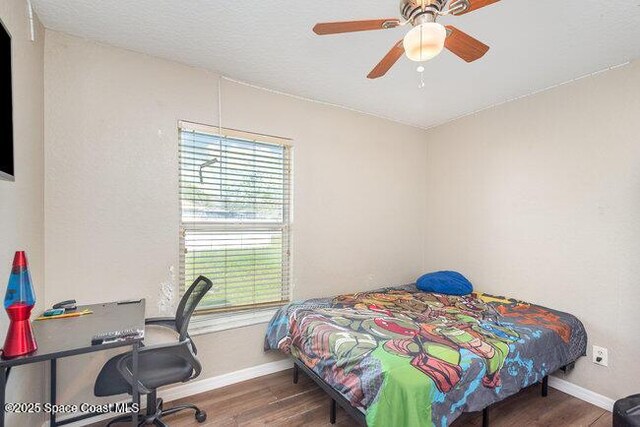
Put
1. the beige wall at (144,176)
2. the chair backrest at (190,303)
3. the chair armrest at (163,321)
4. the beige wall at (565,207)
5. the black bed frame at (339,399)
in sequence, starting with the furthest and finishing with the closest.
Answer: the beige wall at (565,207) → the chair armrest at (163,321) → the beige wall at (144,176) → the chair backrest at (190,303) → the black bed frame at (339,399)

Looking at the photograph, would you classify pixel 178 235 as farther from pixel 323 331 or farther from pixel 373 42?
pixel 373 42

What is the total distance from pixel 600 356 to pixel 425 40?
2627mm

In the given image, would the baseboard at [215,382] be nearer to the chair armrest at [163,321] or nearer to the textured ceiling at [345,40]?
the chair armrest at [163,321]

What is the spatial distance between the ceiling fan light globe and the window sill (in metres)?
2.23

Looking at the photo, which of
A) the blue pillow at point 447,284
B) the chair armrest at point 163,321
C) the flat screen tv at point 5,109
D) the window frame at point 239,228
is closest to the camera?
the flat screen tv at point 5,109

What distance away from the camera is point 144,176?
209 cm

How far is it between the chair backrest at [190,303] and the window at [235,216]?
379mm

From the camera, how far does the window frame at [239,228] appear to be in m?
2.24

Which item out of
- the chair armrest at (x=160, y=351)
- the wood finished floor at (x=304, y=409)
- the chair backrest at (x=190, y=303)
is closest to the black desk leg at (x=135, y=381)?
the chair armrest at (x=160, y=351)

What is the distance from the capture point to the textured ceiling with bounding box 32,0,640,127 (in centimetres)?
162

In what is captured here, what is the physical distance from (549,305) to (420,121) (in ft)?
7.28

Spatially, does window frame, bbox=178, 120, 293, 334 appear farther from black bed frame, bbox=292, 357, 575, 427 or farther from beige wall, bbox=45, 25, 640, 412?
black bed frame, bbox=292, 357, 575, 427

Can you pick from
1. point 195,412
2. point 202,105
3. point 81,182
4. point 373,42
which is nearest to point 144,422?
point 195,412

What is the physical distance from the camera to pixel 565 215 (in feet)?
7.86
